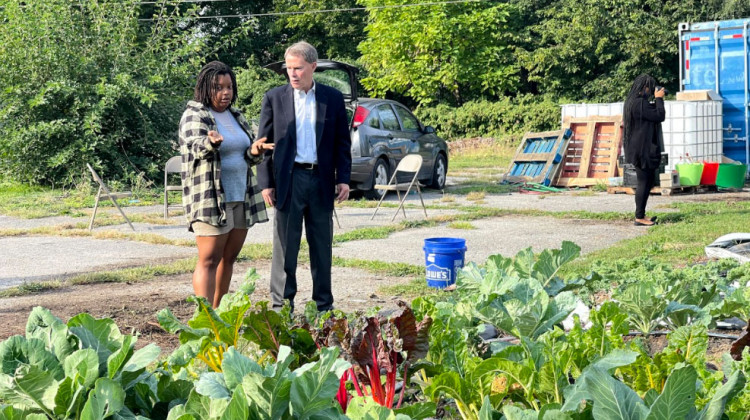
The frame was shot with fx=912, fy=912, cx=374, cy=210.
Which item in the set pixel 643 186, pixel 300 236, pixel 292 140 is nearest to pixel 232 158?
pixel 292 140

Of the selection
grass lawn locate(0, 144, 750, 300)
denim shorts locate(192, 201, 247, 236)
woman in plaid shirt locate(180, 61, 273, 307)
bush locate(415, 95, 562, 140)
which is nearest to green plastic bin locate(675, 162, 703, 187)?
grass lawn locate(0, 144, 750, 300)

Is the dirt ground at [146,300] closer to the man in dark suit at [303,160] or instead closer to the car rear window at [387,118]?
the man in dark suit at [303,160]

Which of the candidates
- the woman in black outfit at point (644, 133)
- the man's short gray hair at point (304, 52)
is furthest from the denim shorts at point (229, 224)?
the woman in black outfit at point (644, 133)

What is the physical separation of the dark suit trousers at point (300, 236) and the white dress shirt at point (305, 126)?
0.34ft

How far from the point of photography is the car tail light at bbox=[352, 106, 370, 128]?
15873 millimetres

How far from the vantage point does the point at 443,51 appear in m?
39.8

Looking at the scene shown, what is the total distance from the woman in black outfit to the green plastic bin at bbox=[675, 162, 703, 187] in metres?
4.47

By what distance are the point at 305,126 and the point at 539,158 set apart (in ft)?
43.3

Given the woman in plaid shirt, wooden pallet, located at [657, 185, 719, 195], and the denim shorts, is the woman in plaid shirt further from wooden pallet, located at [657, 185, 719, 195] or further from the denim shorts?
wooden pallet, located at [657, 185, 719, 195]

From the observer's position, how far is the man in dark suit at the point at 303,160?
20.4 feet

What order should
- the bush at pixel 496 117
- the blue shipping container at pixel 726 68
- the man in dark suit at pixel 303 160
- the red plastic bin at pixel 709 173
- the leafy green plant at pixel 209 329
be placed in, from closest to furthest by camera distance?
Answer: the leafy green plant at pixel 209 329, the man in dark suit at pixel 303 160, the red plastic bin at pixel 709 173, the blue shipping container at pixel 726 68, the bush at pixel 496 117

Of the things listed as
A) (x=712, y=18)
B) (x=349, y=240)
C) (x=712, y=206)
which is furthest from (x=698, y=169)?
(x=712, y=18)

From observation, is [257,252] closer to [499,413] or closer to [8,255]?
[8,255]

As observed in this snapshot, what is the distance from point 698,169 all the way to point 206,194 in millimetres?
12291
